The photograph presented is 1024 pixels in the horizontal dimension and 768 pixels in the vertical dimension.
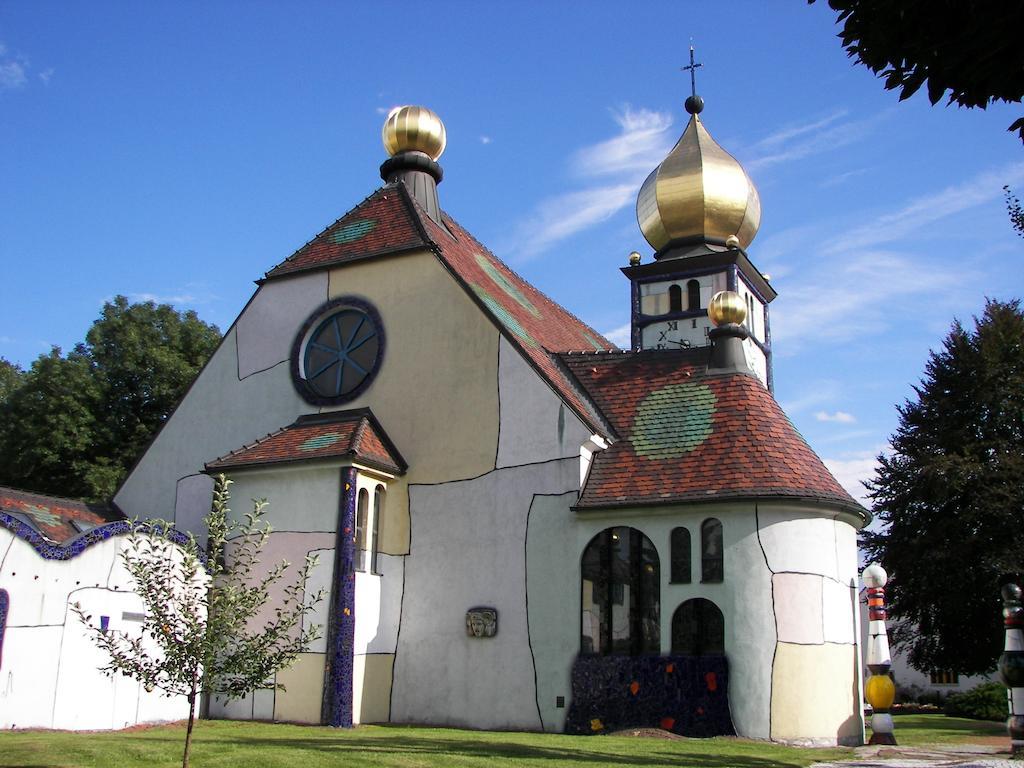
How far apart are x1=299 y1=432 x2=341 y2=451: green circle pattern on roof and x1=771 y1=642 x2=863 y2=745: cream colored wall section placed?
8062 millimetres

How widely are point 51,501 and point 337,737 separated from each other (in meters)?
7.73

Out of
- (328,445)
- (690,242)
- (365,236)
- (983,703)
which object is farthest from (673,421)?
(690,242)

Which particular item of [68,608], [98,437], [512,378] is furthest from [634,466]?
[98,437]

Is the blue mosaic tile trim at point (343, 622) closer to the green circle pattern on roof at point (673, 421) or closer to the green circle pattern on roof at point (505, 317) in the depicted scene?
the green circle pattern on roof at point (505, 317)

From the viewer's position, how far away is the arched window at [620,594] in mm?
15938

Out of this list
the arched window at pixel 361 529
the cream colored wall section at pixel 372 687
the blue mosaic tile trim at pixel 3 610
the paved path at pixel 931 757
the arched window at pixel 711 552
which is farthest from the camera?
the arched window at pixel 361 529

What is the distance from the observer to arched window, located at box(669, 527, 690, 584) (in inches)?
627

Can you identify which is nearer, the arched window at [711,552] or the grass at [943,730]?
the arched window at [711,552]

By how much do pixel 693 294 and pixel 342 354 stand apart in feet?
44.5

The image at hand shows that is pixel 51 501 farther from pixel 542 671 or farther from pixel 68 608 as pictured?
pixel 542 671

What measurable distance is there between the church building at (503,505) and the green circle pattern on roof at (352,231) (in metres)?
0.10

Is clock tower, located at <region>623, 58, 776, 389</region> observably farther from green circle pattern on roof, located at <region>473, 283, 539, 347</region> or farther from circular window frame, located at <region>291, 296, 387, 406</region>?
circular window frame, located at <region>291, 296, 387, 406</region>

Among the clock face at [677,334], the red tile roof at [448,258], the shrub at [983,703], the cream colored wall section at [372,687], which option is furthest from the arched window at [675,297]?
the cream colored wall section at [372,687]

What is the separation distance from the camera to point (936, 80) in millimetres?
7141
